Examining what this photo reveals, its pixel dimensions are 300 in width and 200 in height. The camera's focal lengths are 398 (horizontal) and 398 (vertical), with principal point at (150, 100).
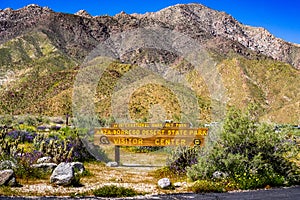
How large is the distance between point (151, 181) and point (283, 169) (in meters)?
4.00

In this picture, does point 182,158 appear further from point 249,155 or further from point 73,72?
point 73,72

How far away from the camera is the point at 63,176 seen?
36.0 feet

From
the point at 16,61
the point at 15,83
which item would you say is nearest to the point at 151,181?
the point at 15,83

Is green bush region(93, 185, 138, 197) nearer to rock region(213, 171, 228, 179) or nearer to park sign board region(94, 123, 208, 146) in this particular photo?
rock region(213, 171, 228, 179)

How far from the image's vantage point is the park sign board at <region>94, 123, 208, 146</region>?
50.1ft

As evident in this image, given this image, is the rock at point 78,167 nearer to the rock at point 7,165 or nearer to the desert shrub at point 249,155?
the rock at point 7,165

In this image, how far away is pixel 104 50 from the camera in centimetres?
10531

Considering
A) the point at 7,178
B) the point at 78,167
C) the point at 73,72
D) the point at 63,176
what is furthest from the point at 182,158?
the point at 73,72

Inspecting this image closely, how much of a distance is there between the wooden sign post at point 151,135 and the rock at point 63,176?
5.27m

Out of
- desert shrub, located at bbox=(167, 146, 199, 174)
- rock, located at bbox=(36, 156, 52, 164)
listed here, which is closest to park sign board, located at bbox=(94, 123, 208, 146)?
desert shrub, located at bbox=(167, 146, 199, 174)

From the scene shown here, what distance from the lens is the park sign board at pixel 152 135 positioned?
50.1 ft

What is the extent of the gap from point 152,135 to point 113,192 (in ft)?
21.3

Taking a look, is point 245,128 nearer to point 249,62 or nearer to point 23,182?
A: point 23,182

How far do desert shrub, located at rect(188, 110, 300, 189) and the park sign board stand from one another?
2.61 meters
